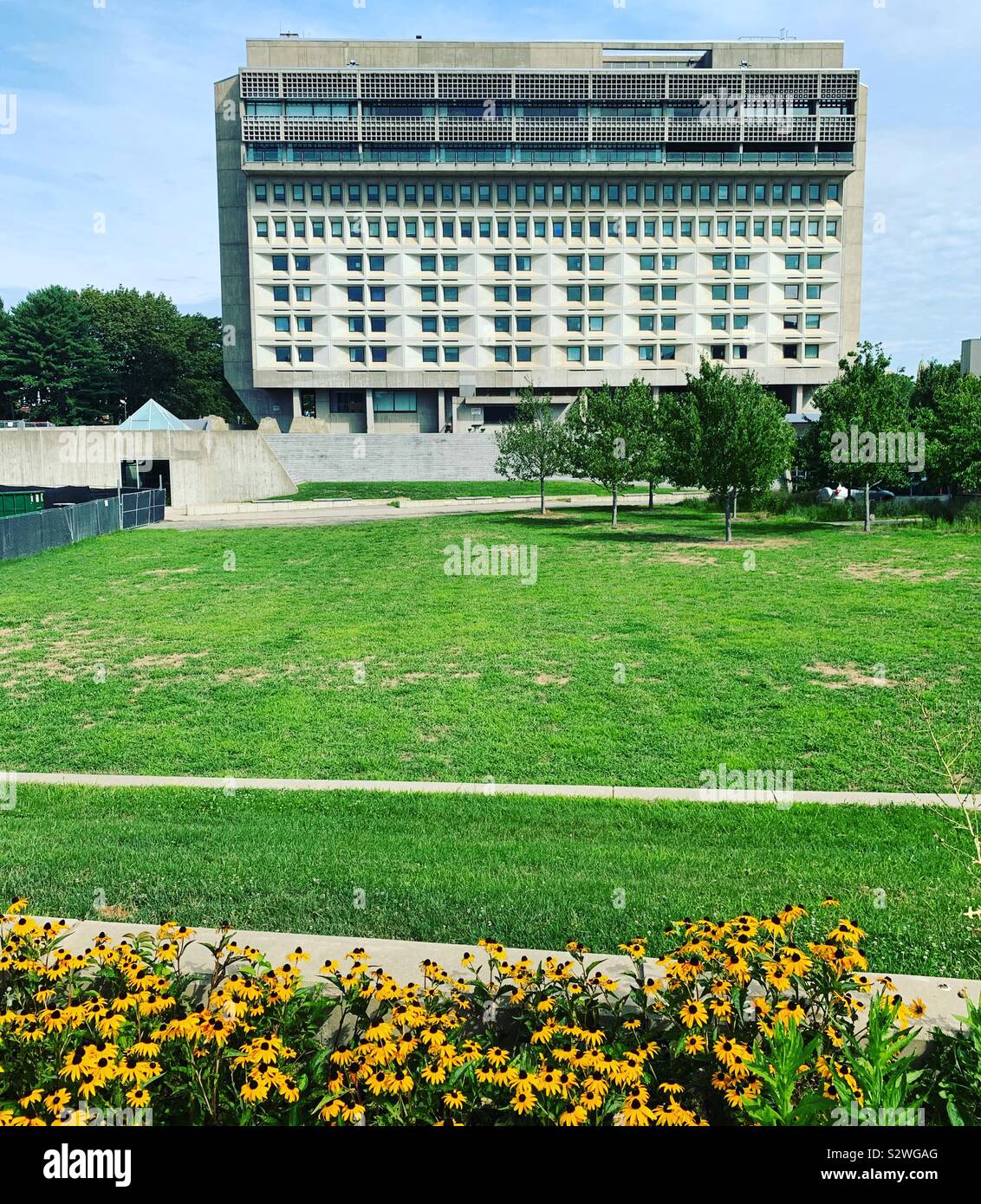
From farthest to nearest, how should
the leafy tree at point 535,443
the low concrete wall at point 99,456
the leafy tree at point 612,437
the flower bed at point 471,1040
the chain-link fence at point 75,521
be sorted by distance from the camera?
the low concrete wall at point 99,456 < the leafy tree at point 535,443 < the leafy tree at point 612,437 < the chain-link fence at point 75,521 < the flower bed at point 471,1040

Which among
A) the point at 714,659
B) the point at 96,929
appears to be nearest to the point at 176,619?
the point at 714,659

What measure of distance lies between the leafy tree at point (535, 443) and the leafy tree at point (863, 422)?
476 inches

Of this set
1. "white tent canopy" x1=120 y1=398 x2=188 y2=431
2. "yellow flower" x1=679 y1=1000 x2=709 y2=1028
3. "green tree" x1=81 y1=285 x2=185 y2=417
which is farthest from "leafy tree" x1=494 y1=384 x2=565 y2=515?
"green tree" x1=81 y1=285 x2=185 y2=417

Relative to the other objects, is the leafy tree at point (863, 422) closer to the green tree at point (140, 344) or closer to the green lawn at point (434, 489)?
the green lawn at point (434, 489)

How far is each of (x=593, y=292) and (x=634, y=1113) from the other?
8483cm

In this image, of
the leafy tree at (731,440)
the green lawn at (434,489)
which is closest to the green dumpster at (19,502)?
the green lawn at (434,489)

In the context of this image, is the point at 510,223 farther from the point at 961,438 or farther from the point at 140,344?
the point at 961,438

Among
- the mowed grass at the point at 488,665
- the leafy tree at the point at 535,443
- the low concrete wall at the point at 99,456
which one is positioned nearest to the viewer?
the mowed grass at the point at 488,665

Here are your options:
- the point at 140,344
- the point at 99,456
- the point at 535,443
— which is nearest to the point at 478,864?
the point at 535,443

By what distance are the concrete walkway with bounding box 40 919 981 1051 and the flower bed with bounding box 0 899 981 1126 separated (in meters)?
0.10

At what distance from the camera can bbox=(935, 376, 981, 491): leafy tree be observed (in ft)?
116

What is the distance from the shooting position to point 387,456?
69.0m

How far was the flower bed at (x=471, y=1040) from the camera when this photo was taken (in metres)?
3.87

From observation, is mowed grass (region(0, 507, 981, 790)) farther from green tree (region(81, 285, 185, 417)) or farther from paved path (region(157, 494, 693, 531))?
green tree (region(81, 285, 185, 417))
